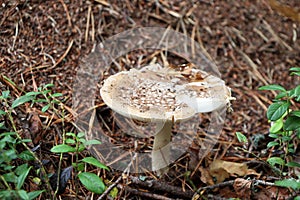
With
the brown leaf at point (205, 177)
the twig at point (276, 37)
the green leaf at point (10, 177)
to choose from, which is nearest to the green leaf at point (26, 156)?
the green leaf at point (10, 177)

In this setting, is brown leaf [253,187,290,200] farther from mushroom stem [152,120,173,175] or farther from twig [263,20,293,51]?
twig [263,20,293,51]

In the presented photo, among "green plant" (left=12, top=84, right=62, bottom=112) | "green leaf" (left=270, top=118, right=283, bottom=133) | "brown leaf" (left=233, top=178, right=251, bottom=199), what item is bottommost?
"brown leaf" (left=233, top=178, right=251, bottom=199)

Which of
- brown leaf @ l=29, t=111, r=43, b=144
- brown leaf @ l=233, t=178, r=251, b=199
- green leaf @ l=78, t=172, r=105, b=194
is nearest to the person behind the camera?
green leaf @ l=78, t=172, r=105, b=194

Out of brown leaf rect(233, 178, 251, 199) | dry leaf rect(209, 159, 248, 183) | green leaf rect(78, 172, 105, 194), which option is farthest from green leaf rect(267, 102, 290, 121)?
green leaf rect(78, 172, 105, 194)

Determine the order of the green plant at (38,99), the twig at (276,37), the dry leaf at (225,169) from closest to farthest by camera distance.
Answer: the green plant at (38,99) < the dry leaf at (225,169) < the twig at (276,37)

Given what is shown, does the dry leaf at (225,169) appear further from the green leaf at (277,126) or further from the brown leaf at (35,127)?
the brown leaf at (35,127)
